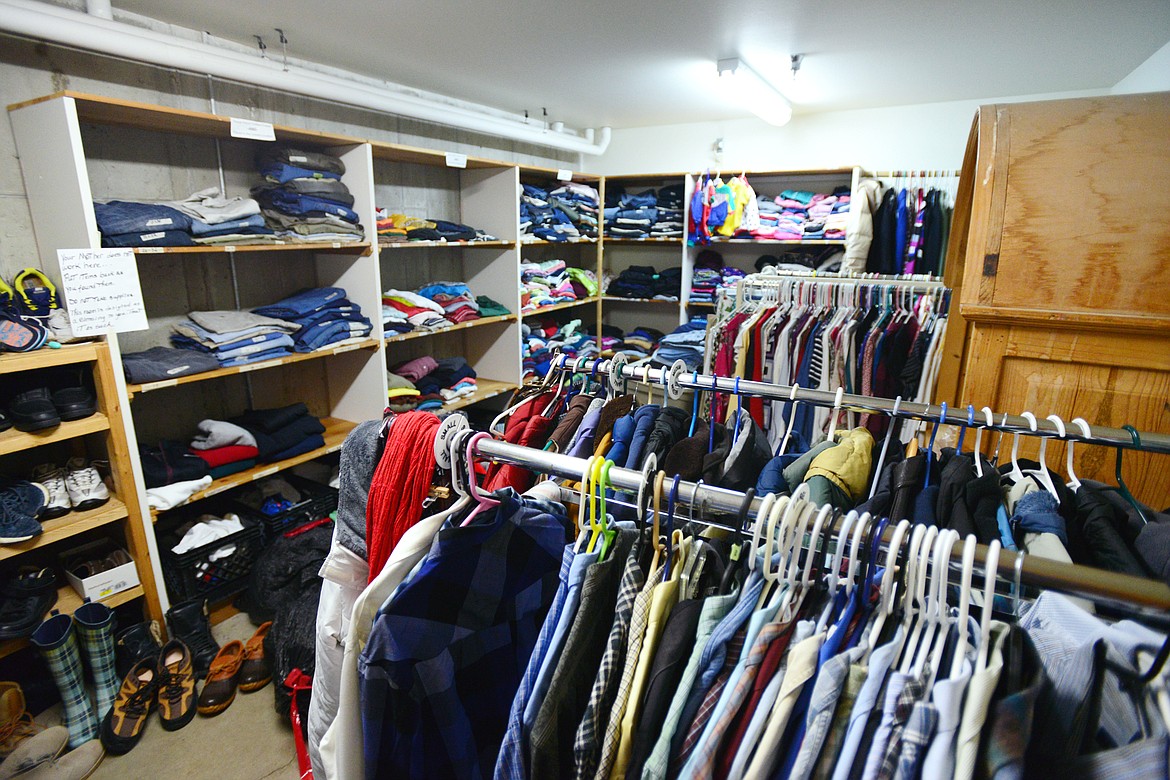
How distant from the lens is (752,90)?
126 inches

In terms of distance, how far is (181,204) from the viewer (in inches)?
88.0

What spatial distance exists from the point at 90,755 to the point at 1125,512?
2644mm

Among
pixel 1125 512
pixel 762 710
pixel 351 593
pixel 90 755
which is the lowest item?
pixel 90 755

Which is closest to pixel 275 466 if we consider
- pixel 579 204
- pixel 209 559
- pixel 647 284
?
pixel 209 559

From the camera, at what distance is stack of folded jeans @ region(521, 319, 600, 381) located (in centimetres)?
406

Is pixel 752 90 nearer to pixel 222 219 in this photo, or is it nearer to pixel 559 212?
pixel 559 212

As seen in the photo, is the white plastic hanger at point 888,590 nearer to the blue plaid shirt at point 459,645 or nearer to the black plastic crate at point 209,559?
the blue plaid shirt at point 459,645

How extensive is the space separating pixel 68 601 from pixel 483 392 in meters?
2.18

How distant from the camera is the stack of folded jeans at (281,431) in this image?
2469 mm

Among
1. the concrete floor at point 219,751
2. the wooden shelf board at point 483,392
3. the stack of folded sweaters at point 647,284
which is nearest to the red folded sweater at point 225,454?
the concrete floor at point 219,751

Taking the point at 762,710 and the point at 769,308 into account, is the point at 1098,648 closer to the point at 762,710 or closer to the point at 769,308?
the point at 762,710

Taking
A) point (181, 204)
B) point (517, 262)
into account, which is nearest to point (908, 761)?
point (181, 204)

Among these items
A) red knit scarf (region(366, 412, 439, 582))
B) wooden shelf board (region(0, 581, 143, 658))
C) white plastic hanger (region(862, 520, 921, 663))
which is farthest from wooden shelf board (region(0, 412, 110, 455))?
white plastic hanger (region(862, 520, 921, 663))

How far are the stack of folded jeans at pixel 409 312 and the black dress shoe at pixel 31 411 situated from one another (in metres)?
1.41
